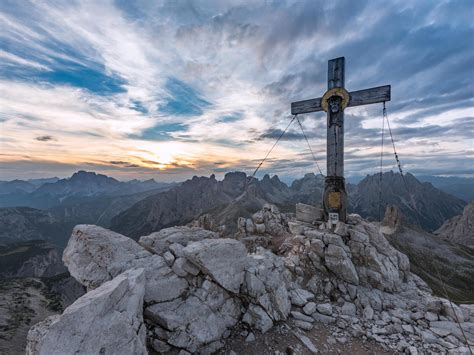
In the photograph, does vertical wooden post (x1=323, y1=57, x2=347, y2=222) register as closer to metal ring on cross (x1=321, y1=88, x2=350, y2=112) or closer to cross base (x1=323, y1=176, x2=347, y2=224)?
cross base (x1=323, y1=176, x2=347, y2=224)

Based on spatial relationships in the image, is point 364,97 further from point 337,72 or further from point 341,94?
point 337,72

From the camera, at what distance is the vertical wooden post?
1456 centimetres

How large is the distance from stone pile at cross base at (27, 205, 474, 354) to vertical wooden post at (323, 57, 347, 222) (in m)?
2.53

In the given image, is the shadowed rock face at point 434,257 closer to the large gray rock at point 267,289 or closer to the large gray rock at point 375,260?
the large gray rock at point 375,260

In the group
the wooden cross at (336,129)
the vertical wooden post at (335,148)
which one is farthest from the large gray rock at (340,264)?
the vertical wooden post at (335,148)

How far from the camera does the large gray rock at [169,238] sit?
10.1 metres

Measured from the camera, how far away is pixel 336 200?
47.7 ft

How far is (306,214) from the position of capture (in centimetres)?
1633

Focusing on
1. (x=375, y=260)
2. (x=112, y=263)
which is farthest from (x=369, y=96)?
(x=112, y=263)

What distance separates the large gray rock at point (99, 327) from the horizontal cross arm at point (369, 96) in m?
15.6

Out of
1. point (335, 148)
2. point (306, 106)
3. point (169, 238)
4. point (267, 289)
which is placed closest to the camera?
point (267, 289)

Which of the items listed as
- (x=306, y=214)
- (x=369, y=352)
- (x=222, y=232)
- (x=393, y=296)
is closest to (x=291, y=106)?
(x=306, y=214)

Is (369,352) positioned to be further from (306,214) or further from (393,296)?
(306,214)

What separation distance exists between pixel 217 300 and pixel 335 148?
11.6m
